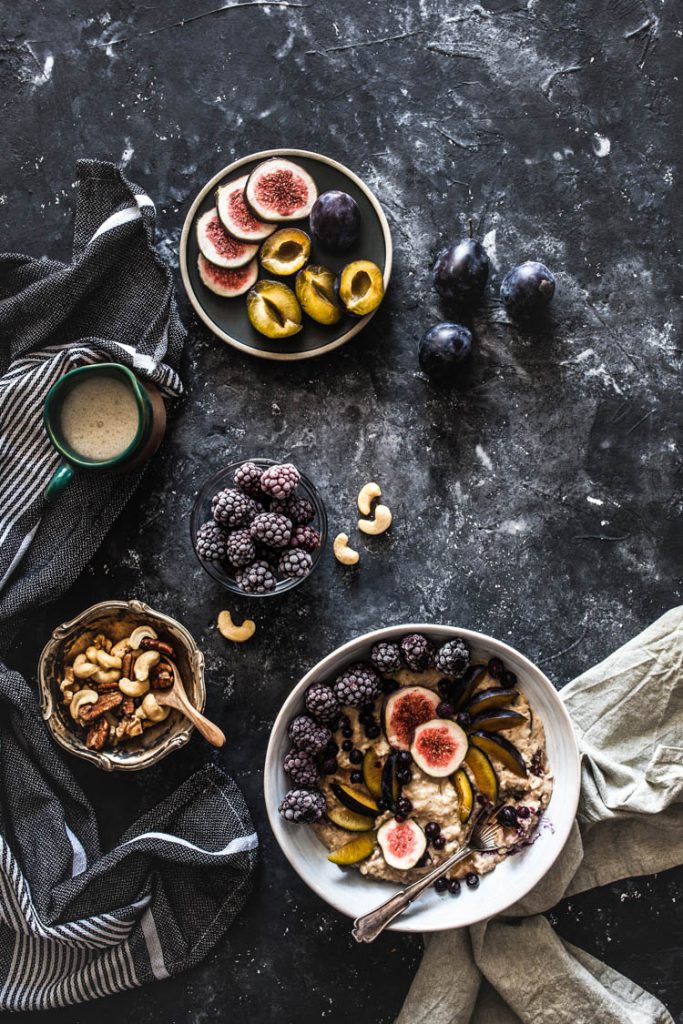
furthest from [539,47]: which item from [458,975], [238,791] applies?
[458,975]

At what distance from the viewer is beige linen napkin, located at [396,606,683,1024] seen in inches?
105

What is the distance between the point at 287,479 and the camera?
2.64 meters

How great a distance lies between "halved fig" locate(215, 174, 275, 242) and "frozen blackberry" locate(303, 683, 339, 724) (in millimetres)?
1433

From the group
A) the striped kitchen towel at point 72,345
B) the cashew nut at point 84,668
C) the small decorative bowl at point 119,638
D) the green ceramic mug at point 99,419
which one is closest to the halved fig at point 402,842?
the small decorative bowl at point 119,638

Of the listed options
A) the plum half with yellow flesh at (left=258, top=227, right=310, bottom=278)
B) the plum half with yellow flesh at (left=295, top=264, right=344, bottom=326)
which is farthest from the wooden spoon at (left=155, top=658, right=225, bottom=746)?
the plum half with yellow flesh at (left=258, top=227, right=310, bottom=278)

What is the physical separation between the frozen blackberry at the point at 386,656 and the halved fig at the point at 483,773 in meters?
0.36

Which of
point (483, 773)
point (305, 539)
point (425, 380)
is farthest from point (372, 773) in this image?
point (425, 380)

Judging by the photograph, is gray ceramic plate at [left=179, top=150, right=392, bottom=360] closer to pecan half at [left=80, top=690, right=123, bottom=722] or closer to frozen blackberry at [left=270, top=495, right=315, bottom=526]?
frozen blackberry at [left=270, top=495, right=315, bottom=526]

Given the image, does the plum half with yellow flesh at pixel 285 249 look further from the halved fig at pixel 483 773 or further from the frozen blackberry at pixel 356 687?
the halved fig at pixel 483 773

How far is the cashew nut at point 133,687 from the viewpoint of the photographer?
2.66 m

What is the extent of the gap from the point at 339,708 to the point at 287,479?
2.35ft

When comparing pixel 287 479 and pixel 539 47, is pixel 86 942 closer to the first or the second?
pixel 287 479

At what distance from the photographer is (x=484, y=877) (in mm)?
2625

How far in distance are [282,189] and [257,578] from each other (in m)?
1.26
